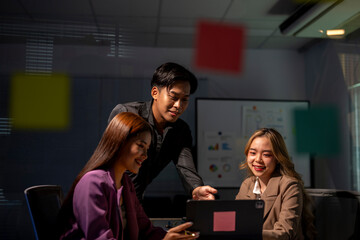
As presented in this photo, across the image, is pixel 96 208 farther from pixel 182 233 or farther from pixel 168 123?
pixel 168 123

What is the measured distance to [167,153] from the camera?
216 cm

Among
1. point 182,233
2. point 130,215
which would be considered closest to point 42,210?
point 130,215

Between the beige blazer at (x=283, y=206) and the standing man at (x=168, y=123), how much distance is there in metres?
0.34

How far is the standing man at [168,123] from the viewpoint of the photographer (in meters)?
1.91

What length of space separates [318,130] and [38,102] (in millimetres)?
2732

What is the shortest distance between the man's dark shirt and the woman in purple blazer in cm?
53

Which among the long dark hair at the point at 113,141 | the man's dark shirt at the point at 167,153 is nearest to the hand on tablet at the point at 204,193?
the man's dark shirt at the point at 167,153

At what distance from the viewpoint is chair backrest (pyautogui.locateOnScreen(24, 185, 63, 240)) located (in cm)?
142

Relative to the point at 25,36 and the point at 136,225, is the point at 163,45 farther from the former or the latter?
the point at 136,225

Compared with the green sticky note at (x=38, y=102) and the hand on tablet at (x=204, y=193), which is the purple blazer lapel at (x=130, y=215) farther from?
the green sticky note at (x=38, y=102)

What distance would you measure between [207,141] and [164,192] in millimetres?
656

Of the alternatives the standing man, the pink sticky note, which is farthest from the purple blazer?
the standing man

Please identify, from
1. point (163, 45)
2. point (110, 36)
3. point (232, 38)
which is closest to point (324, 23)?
point (232, 38)

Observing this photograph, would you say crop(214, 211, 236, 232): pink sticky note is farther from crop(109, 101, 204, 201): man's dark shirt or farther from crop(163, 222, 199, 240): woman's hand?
crop(109, 101, 204, 201): man's dark shirt
